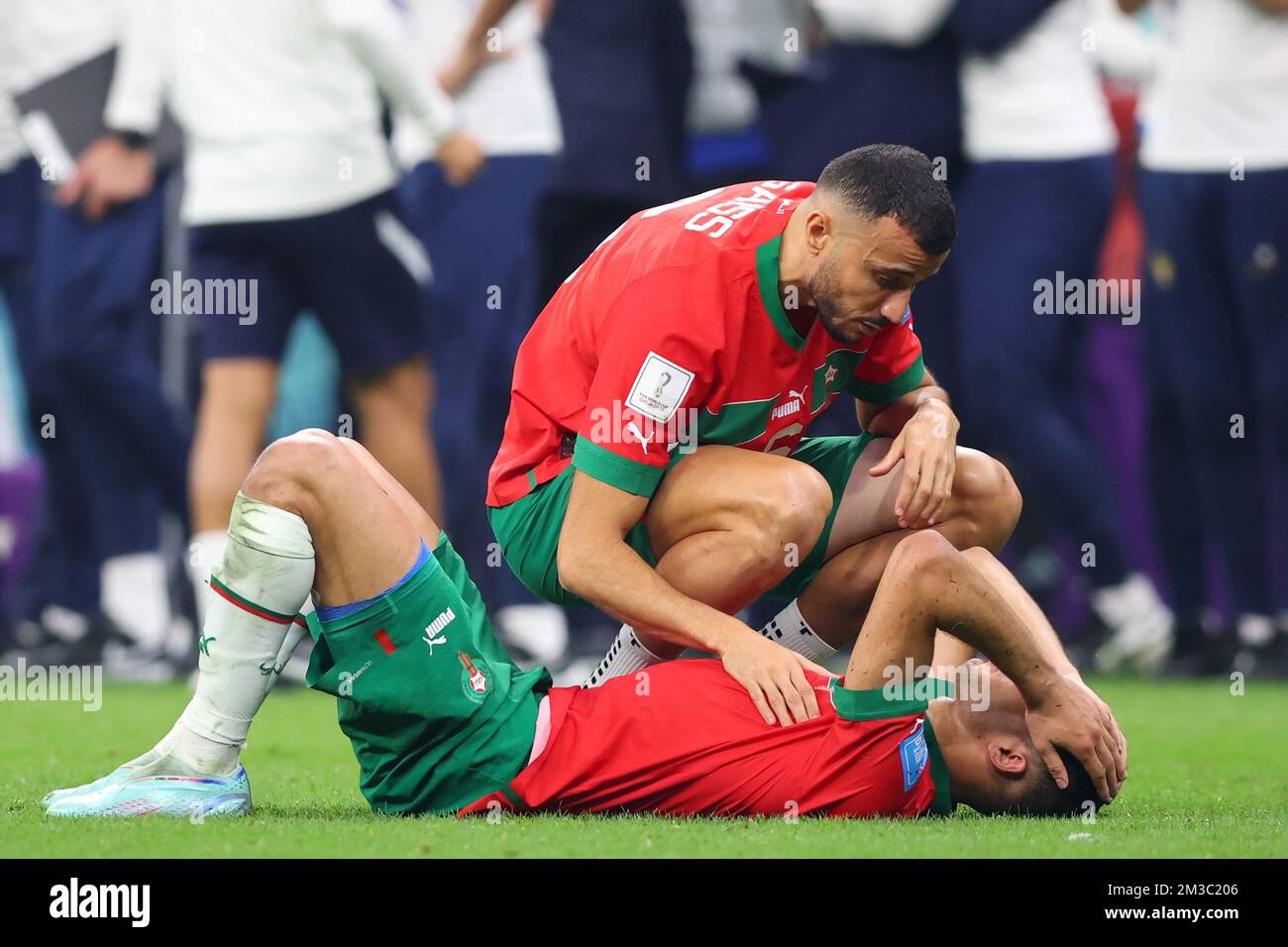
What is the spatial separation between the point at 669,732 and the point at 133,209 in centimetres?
516

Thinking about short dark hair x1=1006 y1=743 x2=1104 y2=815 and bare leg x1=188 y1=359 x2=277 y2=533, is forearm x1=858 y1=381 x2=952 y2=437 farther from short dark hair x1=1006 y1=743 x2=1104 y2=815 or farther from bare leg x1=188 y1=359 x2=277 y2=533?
bare leg x1=188 y1=359 x2=277 y2=533

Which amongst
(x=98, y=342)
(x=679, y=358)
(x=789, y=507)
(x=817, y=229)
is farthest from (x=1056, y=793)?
(x=98, y=342)

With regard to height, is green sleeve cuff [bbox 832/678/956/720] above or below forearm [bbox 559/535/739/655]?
below

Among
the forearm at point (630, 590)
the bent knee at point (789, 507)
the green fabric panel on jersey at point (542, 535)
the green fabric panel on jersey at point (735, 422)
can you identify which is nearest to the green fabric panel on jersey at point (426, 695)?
the forearm at point (630, 590)

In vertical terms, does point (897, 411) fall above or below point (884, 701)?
above

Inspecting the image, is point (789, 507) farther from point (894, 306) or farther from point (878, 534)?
point (894, 306)

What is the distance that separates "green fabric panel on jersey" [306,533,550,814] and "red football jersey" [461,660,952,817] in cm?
7

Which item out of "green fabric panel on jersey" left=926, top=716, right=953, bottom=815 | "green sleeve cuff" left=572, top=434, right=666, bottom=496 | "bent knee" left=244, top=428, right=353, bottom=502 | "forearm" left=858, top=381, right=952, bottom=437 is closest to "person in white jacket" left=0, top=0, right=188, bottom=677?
"forearm" left=858, top=381, right=952, bottom=437

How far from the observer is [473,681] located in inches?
142

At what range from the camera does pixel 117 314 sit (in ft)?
25.8

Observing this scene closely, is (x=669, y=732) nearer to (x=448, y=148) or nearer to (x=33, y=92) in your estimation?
(x=448, y=148)

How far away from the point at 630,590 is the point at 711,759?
413 millimetres

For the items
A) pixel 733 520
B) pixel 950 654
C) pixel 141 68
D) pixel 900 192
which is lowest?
pixel 950 654

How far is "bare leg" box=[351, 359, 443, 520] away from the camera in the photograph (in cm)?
714
